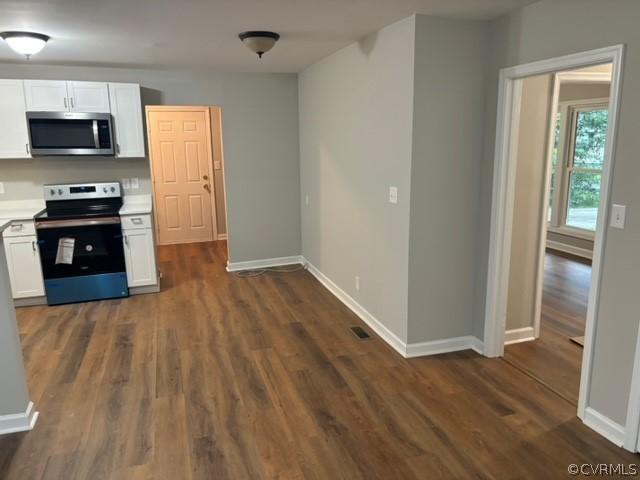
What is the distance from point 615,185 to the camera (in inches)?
88.3

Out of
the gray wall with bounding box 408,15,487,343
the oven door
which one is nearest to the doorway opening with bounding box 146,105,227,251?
the oven door

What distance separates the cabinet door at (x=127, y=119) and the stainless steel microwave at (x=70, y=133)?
0.36 ft

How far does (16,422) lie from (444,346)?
110 inches

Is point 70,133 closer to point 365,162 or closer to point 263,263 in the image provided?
point 263,263

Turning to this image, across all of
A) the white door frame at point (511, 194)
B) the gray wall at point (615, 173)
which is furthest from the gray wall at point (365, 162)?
the gray wall at point (615, 173)

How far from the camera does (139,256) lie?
15.4 ft

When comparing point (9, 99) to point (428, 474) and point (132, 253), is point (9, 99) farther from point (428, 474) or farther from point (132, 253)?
point (428, 474)

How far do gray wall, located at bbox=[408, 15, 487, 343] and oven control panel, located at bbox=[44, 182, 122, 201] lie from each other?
3.43 metres

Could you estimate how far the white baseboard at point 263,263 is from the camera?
5645 millimetres

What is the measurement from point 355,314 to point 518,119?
84.2 inches

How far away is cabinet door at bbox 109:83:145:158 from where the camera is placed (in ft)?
15.2

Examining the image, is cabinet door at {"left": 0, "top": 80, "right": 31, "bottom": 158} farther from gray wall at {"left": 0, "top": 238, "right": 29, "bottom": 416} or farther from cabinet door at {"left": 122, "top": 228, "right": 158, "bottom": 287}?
gray wall at {"left": 0, "top": 238, "right": 29, "bottom": 416}

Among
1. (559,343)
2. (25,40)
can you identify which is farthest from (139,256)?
(559,343)

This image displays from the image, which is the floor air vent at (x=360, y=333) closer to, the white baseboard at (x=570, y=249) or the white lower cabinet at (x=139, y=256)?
the white lower cabinet at (x=139, y=256)
